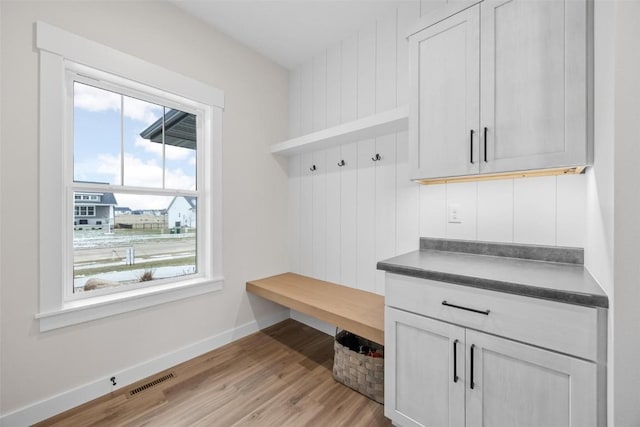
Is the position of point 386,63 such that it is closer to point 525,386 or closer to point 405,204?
point 405,204

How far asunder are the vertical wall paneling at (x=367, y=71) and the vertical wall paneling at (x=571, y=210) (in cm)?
136

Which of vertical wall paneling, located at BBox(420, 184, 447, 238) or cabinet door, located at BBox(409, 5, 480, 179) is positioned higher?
cabinet door, located at BBox(409, 5, 480, 179)

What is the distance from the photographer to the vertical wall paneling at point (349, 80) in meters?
2.33

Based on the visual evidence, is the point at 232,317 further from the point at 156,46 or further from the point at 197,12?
the point at 197,12

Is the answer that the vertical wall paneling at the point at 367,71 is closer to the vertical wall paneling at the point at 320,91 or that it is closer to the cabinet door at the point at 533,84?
the vertical wall paneling at the point at 320,91

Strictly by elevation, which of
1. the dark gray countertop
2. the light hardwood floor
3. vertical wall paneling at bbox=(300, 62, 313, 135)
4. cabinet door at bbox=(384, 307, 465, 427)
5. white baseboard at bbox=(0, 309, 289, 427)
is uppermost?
vertical wall paneling at bbox=(300, 62, 313, 135)

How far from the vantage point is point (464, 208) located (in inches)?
68.1

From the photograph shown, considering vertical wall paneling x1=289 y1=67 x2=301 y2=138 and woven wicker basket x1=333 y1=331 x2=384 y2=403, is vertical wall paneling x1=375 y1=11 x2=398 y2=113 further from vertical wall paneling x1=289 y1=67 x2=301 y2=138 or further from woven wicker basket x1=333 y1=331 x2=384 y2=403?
woven wicker basket x1=333 y1=331 x2=384 y2=403

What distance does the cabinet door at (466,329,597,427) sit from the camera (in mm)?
936

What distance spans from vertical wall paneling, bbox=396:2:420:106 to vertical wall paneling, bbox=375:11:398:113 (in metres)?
0.03

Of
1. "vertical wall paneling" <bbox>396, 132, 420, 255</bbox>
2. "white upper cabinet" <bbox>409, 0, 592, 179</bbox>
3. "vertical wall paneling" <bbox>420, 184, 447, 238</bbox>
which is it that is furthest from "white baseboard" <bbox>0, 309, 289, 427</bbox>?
"white upper cabinet" <bbox>409, 0, 592, 179</bbox>

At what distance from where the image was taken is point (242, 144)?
2.51m

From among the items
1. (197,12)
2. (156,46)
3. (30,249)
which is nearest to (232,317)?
(30,249)

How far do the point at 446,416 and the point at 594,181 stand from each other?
121 cm
